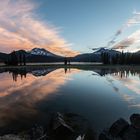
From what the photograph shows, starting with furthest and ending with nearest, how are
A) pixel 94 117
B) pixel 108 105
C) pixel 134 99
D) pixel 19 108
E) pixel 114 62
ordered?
pixel 114 62 → pixel 134 99 → pixel 108 105 → pixel 19 108 → pixel 94 117

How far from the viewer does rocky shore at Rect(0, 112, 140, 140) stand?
1511 cm

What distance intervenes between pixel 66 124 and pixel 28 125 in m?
3.31

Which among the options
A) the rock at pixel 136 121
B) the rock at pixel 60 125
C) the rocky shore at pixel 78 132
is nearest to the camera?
the rocky shore at pixel 78 132

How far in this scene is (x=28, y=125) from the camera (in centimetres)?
1883

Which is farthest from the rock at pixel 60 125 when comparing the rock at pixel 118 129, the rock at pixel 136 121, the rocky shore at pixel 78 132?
the rock at pixel 136 121

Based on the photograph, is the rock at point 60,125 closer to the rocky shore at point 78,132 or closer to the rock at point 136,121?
the rocky shore at point 78,132

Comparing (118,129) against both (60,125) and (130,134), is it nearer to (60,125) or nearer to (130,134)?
(130,134)

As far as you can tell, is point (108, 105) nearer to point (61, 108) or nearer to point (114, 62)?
point (61, 108)

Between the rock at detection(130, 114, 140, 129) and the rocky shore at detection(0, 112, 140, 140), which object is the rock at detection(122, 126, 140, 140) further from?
the rock at detection(130, 114, 140, 129)

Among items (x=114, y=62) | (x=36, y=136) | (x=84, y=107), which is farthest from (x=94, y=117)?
(x=114, y=62)

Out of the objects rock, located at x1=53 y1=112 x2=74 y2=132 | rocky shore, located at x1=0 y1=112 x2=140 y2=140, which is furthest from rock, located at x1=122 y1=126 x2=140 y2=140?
rock, located at x1=53 y1=112 x2=74 y2=132

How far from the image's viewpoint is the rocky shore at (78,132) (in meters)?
15.1

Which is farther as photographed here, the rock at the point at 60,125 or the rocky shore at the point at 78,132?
the rock at the point at 60,125

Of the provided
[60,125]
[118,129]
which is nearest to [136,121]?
[118,129]
